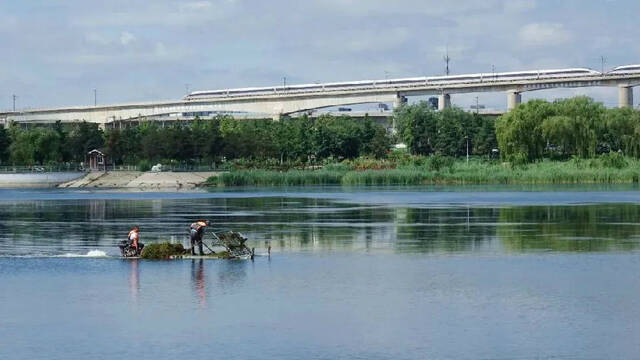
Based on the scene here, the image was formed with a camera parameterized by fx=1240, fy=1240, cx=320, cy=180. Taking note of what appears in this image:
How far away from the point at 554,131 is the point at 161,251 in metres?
67.2

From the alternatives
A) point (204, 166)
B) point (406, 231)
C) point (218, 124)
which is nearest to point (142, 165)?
point (204, 166)

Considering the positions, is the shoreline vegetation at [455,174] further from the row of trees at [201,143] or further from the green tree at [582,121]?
the row of trees at [201,143]

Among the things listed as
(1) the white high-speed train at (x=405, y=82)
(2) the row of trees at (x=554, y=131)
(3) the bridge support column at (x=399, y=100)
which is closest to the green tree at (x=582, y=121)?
(2) the row of trees at (x=554, y=131)

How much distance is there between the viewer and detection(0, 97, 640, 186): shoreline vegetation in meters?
98.3

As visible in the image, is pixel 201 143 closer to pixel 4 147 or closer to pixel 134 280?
pixel 4 147

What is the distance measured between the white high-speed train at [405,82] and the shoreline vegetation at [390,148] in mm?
12531

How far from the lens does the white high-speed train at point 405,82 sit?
139475mm

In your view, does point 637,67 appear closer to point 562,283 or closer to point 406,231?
point 406,231

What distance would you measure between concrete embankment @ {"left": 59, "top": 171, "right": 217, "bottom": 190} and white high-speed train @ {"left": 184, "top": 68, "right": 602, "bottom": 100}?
47343mm

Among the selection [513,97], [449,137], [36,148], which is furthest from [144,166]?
[513,97]

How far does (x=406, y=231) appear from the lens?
1795 inches

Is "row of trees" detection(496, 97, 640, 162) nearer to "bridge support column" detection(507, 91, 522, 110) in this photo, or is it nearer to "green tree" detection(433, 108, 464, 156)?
"green tree" detection(433, 108, 464, 156)

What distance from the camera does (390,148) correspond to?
429ft

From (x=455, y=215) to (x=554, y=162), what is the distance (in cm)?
4541
